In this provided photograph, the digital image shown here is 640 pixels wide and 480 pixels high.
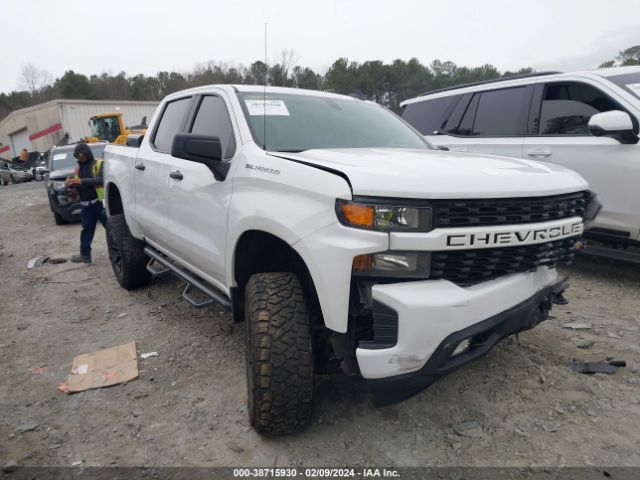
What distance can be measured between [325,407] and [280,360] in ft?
2.07

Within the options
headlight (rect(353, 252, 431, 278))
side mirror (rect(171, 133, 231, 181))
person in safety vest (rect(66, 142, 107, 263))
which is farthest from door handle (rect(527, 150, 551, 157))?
person in safety vest (rect(66, 142, 107, 263))

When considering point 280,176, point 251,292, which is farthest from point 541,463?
point 280,176

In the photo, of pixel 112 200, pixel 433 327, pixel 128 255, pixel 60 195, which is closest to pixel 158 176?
pixel 128 255

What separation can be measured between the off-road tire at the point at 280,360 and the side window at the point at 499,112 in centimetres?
378

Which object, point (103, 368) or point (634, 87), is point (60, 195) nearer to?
point (103, 368)

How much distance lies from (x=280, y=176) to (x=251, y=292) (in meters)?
0.61

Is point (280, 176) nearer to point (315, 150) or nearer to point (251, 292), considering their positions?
point (315, 150)

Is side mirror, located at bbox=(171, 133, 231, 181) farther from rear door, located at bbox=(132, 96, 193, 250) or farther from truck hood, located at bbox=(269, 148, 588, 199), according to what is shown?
rear door, located at bbox=(132, 96, 193, 250)

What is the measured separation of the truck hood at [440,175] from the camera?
6.40 ft

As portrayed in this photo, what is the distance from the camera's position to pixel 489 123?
5.32 meters

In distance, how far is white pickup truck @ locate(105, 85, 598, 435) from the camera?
1.95 metres

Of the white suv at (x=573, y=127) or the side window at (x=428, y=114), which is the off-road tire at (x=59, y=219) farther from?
the white suv at (x=573, y=127)

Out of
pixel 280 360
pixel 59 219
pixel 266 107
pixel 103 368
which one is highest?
pixel 266 107

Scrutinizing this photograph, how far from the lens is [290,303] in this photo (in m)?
2.31
